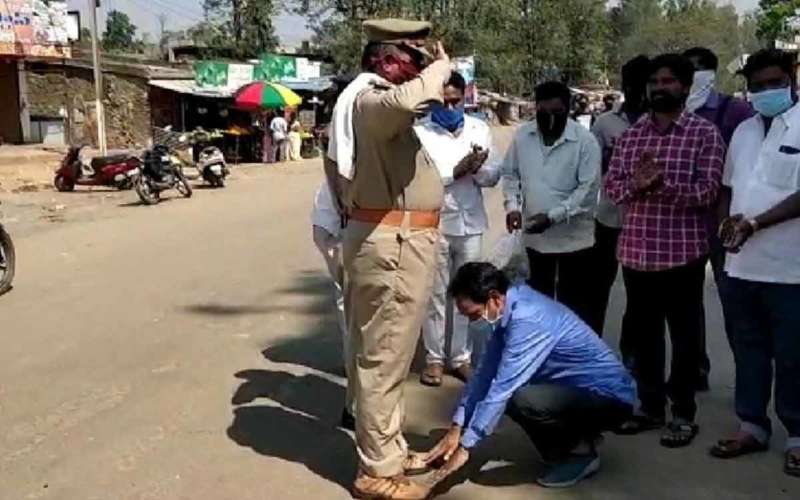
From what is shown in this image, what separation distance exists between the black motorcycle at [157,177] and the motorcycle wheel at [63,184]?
86.7 inches

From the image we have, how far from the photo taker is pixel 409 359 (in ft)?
13.0

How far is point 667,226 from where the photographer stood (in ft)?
14.5

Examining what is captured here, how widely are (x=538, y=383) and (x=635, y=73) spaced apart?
210 cm

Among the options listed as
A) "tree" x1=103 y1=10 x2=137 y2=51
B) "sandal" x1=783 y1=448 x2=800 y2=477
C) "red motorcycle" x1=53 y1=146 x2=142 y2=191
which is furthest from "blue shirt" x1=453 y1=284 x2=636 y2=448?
"tree" x1=103 y1=10 x2=137 y2=51

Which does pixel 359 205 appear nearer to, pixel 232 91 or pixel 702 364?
pixel 702 364

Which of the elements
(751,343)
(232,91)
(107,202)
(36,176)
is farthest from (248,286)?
(232,91)

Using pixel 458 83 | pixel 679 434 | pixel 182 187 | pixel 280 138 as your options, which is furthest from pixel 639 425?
pixel 280 138

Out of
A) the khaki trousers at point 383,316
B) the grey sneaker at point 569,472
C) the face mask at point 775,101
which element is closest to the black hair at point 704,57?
the face mask at point 775,101

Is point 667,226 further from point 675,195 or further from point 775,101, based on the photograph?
point 775,101

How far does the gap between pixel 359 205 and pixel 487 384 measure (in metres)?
0.91

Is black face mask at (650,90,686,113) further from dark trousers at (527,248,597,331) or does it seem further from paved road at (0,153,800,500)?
paved road at (0,153,800,500)

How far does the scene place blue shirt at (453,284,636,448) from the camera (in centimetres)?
378

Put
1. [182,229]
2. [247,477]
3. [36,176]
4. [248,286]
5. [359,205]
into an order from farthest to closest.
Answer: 1. [36,176]
2. [182,229]
3. [248,286]
4. [247,477]
5. [359,205]

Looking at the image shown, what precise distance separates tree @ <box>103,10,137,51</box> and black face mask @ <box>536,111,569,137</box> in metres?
63.5
